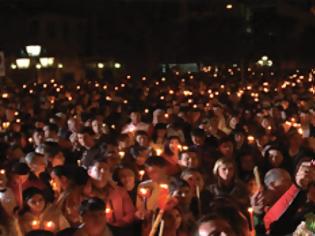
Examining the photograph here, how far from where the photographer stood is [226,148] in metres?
8.92

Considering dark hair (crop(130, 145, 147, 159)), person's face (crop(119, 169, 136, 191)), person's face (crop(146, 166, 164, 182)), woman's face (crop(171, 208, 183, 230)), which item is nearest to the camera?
woman's face (crop(171, 208, 183, 230))

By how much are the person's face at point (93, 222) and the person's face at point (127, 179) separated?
1743mm

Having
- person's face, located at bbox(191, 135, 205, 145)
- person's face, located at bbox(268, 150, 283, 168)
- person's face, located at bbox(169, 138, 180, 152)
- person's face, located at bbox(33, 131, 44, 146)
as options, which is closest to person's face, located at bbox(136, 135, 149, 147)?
person's face, located at bbox(169, 138, 180, 152)

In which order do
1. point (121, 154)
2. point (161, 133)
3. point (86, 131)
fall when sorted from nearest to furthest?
point (121, 154) → point (86, 131) → point (161, 133)

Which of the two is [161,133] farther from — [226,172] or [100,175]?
[100,175]

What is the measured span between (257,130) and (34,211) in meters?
4.81

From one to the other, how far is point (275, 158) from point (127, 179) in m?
1.88

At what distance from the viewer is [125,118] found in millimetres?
13492

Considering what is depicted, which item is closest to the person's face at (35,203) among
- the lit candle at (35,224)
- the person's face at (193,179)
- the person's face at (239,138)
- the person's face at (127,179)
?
the lit candle at (35,224)

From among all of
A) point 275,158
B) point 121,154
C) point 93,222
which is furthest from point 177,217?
point 121,154

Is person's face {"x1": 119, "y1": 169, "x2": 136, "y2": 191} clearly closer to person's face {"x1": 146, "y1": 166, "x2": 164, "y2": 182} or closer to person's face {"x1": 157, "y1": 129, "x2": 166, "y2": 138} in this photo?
person's face {"x1": 146, "y1": 166, "x2": 164, "y2": 182}

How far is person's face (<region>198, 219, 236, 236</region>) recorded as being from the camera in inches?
174

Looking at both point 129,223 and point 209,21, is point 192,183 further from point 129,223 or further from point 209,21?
point 209,21

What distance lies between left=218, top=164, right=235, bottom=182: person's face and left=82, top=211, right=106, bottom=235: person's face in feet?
6.22
